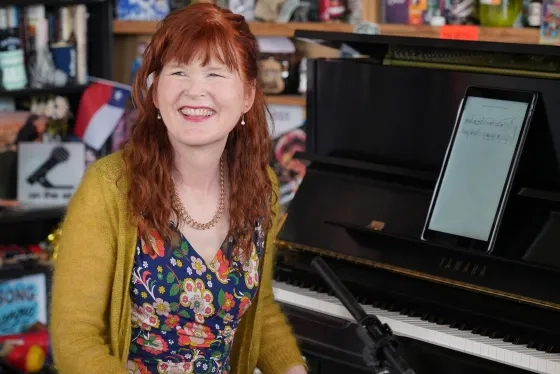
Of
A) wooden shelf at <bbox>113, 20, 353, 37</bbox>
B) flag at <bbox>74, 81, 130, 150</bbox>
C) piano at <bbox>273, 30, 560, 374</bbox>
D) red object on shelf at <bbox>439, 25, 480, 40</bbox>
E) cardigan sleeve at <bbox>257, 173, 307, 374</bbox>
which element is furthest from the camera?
flag at <bbox>74, 81, 130, 150</bbox>

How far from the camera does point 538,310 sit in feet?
7.70

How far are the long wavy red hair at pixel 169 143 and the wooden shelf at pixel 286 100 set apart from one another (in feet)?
6.83

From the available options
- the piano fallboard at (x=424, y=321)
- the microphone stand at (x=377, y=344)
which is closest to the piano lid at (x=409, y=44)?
the piano fallboard at (x=424, y=321)

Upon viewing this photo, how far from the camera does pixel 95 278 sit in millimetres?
1889

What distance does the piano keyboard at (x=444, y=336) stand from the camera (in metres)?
2.24

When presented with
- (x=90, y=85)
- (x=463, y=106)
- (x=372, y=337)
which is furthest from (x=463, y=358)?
(x=90, y=85)

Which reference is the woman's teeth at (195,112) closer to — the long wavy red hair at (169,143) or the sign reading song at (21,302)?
the long wavy red hair at (169,143)

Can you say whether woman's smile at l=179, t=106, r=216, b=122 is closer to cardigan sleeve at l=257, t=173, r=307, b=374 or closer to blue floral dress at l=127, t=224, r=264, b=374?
blue floral dress at l=127, t=224, r=264, b=374

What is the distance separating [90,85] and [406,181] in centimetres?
218

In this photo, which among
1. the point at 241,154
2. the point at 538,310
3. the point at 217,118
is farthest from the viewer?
the point at 538,310

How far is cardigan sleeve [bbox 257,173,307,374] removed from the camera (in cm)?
214

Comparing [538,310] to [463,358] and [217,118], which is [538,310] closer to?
[463,358]

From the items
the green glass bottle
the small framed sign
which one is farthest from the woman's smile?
the small framed sign

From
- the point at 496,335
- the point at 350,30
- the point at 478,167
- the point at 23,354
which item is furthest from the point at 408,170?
the point at 23,354
